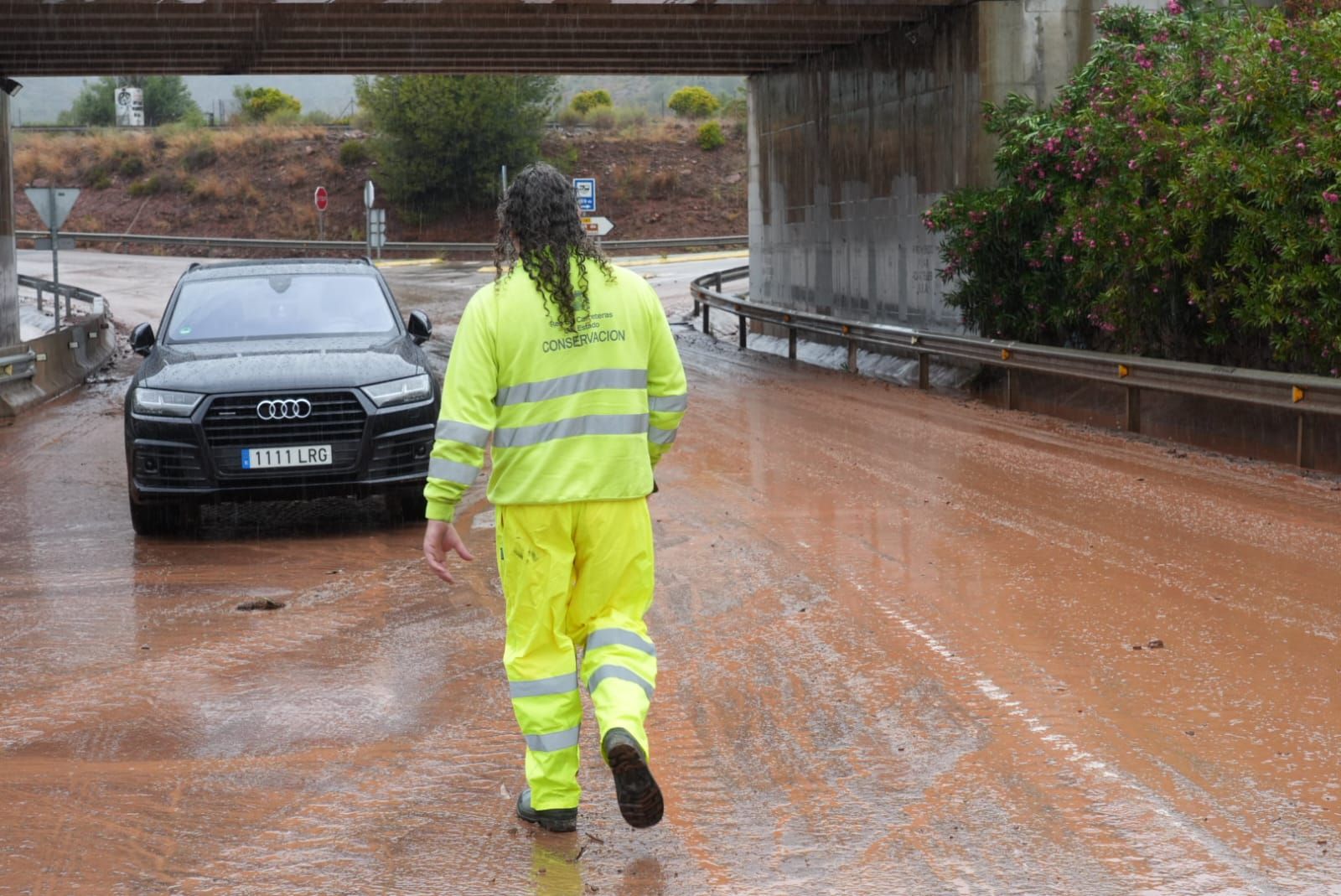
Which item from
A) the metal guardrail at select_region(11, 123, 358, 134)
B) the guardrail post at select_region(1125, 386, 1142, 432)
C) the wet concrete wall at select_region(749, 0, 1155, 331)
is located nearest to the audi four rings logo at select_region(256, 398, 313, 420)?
the guardrail post at select_region(1125, 386, 1142, 432)

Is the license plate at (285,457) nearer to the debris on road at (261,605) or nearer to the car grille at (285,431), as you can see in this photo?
the car grille at (285,431)

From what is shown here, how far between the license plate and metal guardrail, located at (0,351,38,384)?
8597 mm

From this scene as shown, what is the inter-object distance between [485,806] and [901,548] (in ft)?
15.1

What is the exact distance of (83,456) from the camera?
14.0 meters

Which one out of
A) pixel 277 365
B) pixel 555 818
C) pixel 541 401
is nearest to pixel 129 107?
pixel 277 365

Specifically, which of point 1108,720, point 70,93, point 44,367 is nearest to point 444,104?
point 44,367

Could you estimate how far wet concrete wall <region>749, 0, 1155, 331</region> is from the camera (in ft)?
63.2

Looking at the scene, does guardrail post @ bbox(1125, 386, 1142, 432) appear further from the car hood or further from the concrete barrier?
the concrete barrier

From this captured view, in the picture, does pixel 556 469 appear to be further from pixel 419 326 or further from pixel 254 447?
pixel 419 326

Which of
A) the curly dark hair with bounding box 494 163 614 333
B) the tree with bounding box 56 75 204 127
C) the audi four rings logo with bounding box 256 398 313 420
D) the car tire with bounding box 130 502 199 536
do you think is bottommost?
the car tire with bounding box 130 502 199 536

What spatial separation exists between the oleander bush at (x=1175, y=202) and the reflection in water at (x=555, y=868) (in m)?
9.49

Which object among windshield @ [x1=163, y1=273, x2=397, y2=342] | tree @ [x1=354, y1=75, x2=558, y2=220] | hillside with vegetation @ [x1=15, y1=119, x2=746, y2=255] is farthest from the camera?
hillside with vegetation @ [x1=15, y1=119, x2=746, y2=255]

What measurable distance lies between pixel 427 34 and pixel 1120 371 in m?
13.1

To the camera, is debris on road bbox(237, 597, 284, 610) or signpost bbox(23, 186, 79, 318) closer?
debris on road bbox(237, 597, 284, 610)
